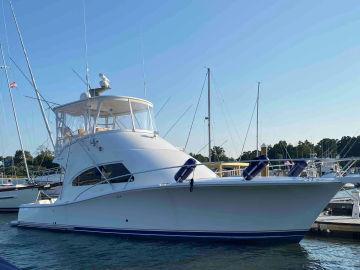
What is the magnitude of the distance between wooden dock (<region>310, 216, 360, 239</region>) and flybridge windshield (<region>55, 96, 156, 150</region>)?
6629 mm

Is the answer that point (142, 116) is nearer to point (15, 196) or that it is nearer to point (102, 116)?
point (102, 116)

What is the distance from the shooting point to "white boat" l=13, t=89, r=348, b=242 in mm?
11281

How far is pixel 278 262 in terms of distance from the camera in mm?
10258

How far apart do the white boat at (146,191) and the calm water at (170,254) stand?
0.42m

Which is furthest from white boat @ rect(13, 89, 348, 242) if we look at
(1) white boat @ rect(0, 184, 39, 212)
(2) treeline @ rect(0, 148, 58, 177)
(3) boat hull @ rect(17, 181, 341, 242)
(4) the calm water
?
(2) treeline @ rect(0, 148, 58, 177)

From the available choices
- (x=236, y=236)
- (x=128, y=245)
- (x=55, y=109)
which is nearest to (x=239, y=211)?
(x=236, y=236)

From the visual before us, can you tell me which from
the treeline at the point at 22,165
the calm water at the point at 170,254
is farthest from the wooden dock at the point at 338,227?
the treeline at the point at 22,165

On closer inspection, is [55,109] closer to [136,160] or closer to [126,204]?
[136,160]

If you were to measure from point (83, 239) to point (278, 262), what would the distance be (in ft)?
20.3

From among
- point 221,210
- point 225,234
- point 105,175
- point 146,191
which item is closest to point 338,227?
point 225,234

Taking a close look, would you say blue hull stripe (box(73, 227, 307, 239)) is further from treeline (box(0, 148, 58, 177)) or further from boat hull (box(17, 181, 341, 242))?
treeline (box(0, 148, 58, 177))

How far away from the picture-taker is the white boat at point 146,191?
11281 mm

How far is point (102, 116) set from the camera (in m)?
16.7

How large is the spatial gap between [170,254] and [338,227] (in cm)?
612
